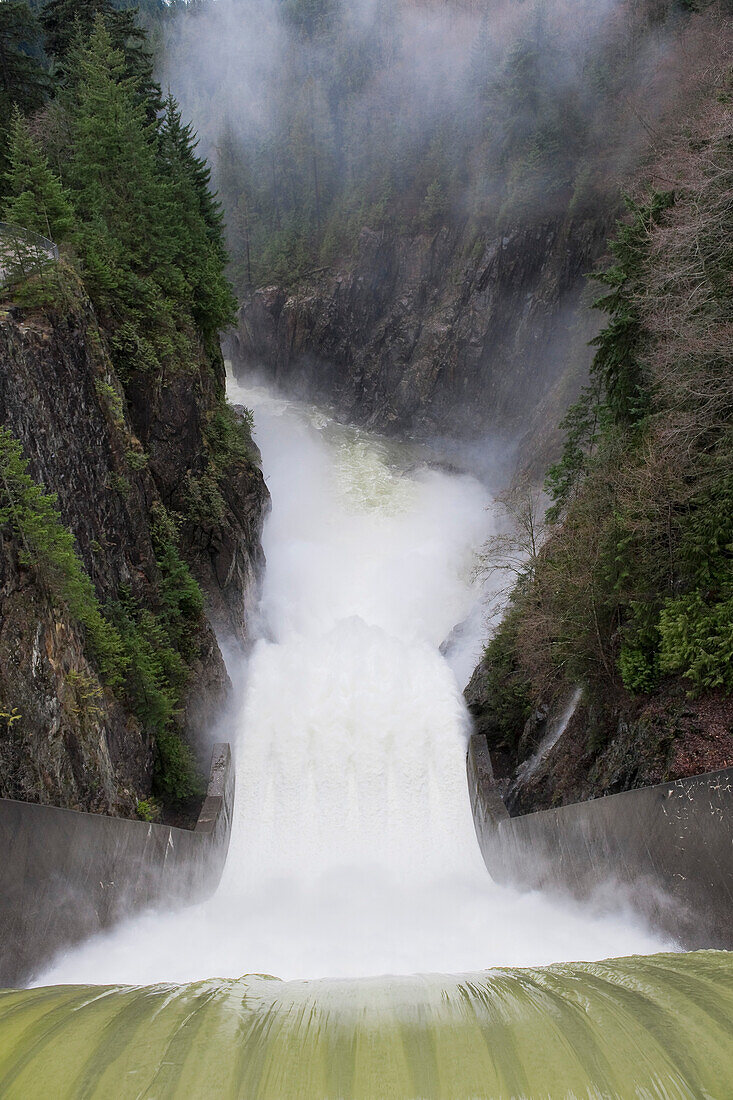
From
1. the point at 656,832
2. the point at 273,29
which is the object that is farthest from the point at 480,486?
the point at 273,29

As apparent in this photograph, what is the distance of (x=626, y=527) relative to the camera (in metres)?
9.67

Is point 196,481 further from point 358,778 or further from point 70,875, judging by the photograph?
point 70,875

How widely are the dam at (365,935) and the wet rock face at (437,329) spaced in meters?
6.59

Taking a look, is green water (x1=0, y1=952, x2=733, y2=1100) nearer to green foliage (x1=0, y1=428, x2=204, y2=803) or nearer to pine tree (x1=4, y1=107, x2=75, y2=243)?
green foliage (x1=0, y1=428, x2=204, y2=803)

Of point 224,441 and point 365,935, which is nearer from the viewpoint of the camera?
point 365,935

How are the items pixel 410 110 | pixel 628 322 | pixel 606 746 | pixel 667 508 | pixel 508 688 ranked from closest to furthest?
1. pixel 667 508
2. pixel 606 746
3. pixel 628 322
4. pixel 508 688
5. pixel 410 110

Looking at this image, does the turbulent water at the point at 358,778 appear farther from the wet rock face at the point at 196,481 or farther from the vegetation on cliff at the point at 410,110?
the vegetation on cliff at the point at 410,110

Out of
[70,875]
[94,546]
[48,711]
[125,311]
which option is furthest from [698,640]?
[125,311]

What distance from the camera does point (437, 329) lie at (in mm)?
35344

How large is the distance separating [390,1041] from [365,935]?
853 centimetres

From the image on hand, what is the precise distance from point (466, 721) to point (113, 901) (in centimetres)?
1111

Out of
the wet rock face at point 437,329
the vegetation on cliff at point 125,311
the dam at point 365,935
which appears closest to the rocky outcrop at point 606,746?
the dam at point 365,935

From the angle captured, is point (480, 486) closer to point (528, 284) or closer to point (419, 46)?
point (528, 284)

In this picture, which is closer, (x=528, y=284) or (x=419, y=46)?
(x=528, y=284)
